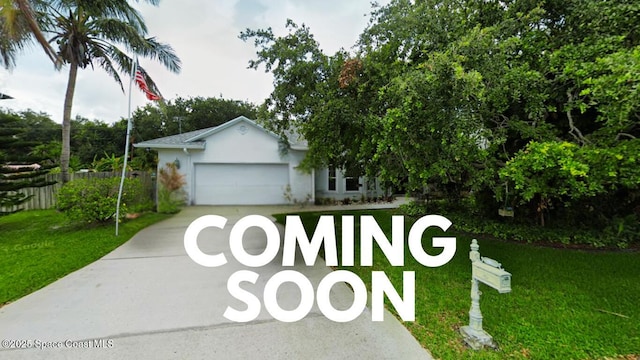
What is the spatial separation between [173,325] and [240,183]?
10.3 meters

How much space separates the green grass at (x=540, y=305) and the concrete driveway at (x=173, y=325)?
500mm

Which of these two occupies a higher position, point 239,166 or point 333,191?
point 239,166

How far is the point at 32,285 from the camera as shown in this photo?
13.1 ft

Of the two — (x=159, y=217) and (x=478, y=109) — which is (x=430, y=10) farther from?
(x=159, y=217)

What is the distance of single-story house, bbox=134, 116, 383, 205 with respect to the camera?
12445mm

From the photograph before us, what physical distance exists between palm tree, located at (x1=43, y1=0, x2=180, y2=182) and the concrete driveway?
323 inches

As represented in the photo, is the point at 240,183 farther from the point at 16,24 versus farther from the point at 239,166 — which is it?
the point at 16,24

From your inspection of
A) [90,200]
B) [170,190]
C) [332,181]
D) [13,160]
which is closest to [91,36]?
[13,160]

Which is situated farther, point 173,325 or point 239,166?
point 239,166

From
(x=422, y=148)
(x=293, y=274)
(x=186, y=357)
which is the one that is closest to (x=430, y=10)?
(x=422, y=148)

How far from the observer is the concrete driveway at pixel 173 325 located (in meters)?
2.55

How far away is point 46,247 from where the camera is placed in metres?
5.93

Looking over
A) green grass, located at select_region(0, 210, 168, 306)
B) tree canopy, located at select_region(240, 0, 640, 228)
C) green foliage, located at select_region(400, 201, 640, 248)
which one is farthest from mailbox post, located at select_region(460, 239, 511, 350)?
green grass, located at select_region(0, 210, 168, 306)

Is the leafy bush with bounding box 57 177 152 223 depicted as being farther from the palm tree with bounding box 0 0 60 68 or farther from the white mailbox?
the white mailbox
